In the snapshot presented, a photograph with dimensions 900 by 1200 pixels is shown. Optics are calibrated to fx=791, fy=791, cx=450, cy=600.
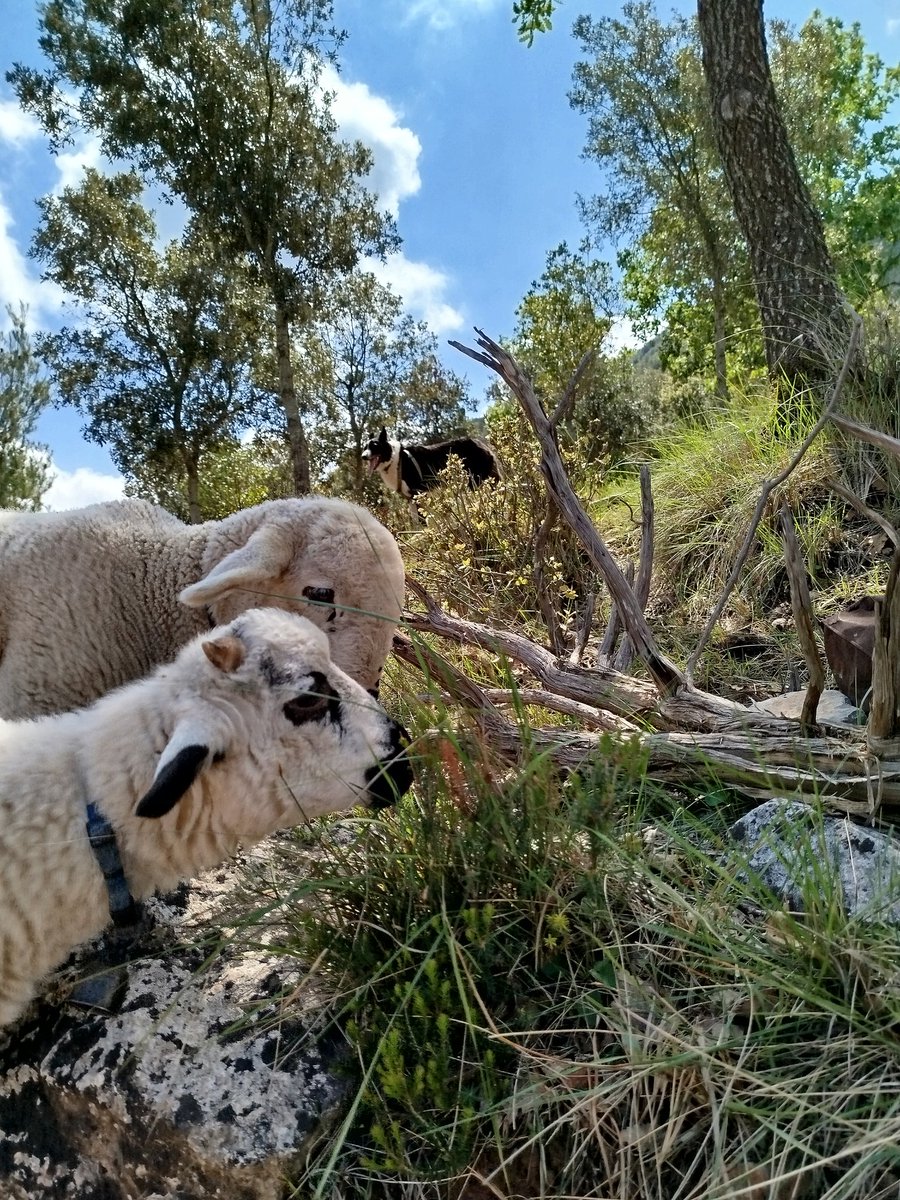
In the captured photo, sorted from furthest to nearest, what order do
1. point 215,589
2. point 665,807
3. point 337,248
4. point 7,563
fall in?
point 337,248, point 7,563, point 215,589, point 665,807

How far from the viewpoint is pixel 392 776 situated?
7.93ft

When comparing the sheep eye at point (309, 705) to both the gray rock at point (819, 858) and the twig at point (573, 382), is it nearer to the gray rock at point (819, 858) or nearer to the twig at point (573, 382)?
the gray rock at point (819, 858)

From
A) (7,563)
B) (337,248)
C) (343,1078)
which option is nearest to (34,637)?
(7,563)

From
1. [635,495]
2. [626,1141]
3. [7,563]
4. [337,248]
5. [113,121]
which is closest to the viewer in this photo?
[626,1141]

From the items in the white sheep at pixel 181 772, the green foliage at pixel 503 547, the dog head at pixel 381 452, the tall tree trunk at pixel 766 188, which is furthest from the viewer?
the dog head at pixel 381 452

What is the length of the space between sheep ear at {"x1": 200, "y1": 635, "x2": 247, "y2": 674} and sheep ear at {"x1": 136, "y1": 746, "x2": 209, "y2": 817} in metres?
0.37

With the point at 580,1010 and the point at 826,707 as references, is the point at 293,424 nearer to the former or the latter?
the point at 826,707

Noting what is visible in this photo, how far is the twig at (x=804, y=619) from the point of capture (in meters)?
2.69

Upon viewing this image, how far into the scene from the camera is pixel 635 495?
7750mm

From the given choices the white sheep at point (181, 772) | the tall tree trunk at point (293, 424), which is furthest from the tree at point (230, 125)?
the white sheep at point (181, 772)

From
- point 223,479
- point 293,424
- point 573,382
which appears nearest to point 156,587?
point 573,382

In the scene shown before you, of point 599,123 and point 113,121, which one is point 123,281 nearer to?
point 113,121

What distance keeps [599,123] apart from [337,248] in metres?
→ 11.5

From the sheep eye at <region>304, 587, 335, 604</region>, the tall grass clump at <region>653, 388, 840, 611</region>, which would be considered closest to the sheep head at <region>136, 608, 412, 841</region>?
the sheep eye at <region>304, 587, 335, 604</region>
